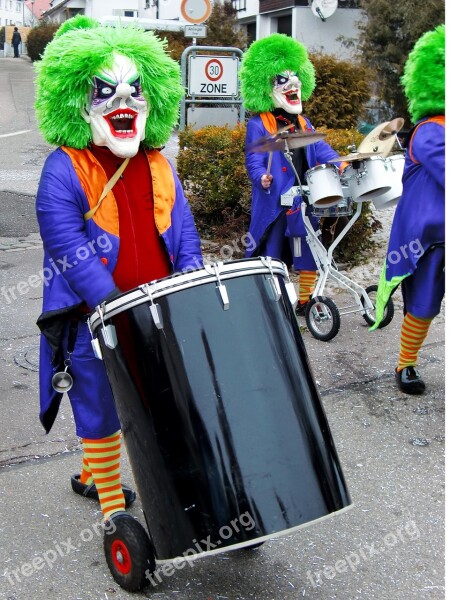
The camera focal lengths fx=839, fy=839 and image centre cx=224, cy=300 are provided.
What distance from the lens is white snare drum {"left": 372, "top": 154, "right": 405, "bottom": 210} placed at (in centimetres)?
515

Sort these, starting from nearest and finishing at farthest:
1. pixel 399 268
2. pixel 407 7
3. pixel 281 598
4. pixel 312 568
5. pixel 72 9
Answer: pixel 281 598 → pixel 312 568 → pixel 399 268 → pixel 407 7 → pixel 72 9

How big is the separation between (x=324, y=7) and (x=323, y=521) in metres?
21.7

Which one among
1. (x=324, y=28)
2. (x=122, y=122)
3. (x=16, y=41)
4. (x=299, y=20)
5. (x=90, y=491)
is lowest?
(x=90, y=491)

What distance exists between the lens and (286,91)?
5.64 m

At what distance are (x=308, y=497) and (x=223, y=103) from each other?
6947 millimetres

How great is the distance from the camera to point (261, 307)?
8.57 feet

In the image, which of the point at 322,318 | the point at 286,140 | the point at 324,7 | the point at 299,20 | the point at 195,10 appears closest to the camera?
the point at 286,140

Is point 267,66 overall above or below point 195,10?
below

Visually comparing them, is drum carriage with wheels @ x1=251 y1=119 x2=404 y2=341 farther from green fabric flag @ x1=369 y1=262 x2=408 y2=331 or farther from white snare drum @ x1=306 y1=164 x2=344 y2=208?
green fabric flag @ x1=369 y1=262 x2=408 y2=331

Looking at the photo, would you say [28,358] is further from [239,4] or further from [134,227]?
[239,4]

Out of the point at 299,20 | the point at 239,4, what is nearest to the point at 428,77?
the point at 299,20

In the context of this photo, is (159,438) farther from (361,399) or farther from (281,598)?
(361,399)

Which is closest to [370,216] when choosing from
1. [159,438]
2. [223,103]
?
[223,103]

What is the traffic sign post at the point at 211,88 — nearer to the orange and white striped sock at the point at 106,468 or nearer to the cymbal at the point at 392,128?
the cymbal at the point at 392,128
